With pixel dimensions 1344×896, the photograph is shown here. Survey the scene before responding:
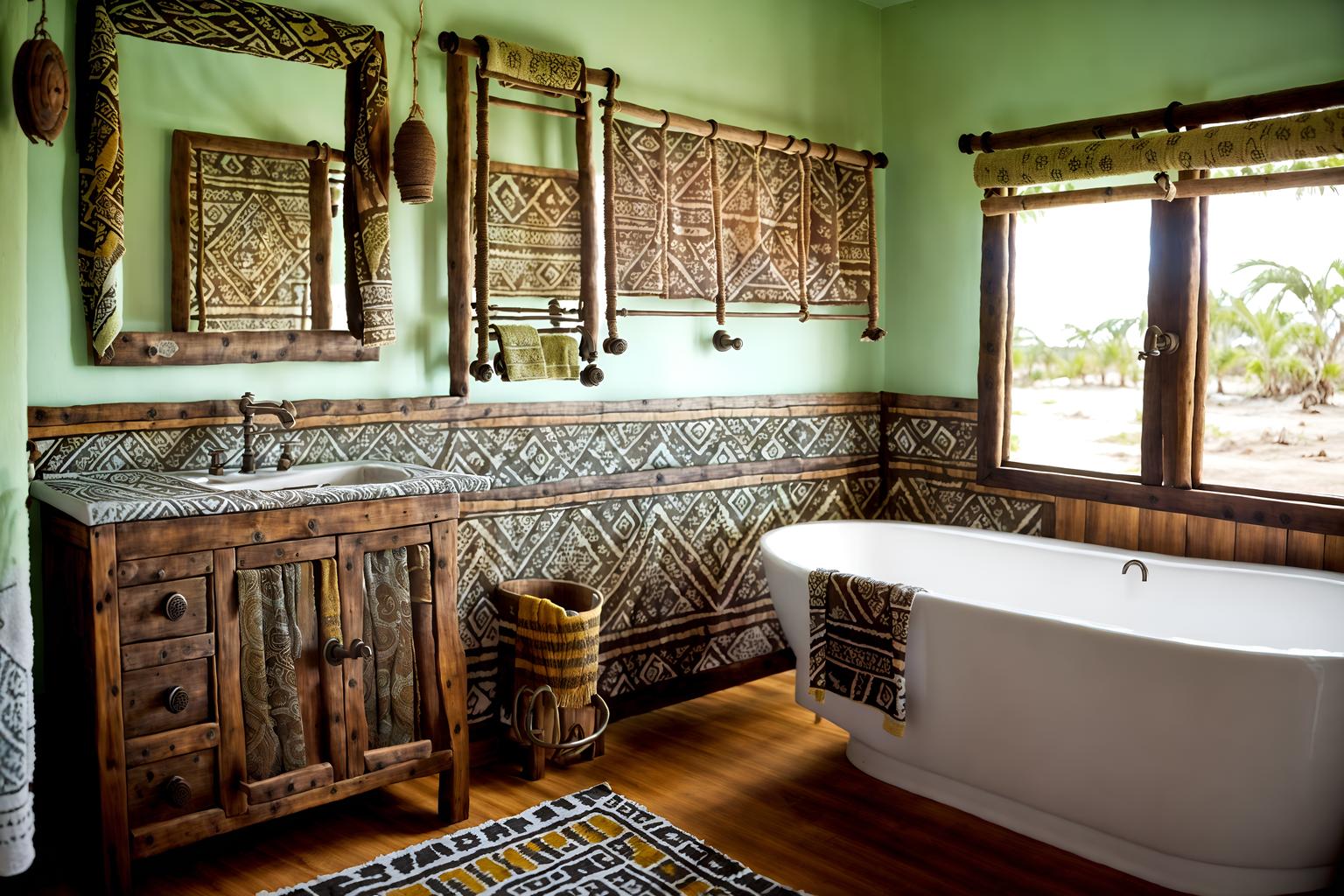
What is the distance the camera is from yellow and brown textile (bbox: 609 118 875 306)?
3.80 m

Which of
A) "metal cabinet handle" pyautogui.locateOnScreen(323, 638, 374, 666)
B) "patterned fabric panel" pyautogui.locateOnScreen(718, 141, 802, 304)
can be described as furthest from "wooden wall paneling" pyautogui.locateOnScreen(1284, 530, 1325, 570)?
"metal cabinet handle" pyautogui.locateOnScreen(323, 638, 374, 666)

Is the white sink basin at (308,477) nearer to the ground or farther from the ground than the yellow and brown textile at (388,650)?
farther from the ground

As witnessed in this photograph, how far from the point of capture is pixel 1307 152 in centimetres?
330

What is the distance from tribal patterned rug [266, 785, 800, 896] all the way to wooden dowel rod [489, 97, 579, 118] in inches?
86.8

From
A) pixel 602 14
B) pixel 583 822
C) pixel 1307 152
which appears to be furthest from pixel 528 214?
pixel 1307 152

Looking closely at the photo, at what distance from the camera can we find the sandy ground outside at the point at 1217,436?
137 inches

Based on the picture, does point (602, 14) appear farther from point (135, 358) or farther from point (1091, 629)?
point (1091, 629)

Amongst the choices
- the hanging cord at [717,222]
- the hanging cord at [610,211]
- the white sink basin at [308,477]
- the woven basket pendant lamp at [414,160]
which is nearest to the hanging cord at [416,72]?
the woven basket pendant lamp at [414,160]

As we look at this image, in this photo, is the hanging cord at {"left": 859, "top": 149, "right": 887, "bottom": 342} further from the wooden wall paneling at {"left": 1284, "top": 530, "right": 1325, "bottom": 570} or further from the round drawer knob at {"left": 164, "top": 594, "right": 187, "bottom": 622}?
the round drawer knob at {"left": 164, "top": 594, "right": 187, "bottom": 622}

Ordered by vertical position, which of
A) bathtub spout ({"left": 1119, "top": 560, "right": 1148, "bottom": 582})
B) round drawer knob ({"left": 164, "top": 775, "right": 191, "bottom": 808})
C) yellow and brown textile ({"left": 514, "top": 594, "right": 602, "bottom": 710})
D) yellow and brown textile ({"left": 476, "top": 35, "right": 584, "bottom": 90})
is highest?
yellow and brown textile ({"left": 476, "top": 35, "right": 584, "bottom": 90})

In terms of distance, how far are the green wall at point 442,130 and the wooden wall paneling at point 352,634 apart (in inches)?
24.5

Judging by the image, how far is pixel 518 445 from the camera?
11.8ft

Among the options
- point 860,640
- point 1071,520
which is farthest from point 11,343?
point 1071,520

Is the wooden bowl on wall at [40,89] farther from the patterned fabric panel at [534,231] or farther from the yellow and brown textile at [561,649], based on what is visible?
the yellow and brown textile at [561,649]
